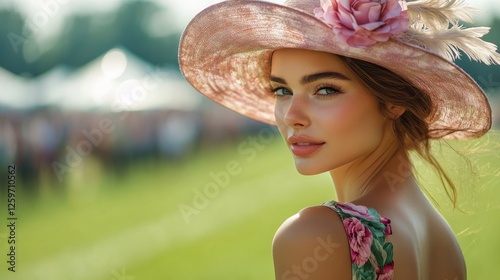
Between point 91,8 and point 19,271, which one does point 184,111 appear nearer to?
point 91,8

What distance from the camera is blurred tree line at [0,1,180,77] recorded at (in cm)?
639

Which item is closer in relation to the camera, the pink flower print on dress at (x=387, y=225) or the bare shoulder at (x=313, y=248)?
the bare shoulder at (x=313, y=248)

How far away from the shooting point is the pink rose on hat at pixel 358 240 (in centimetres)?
165

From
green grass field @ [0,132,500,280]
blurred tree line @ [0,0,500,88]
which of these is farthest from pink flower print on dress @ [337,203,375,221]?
blurred tree line @ [0,0,500,88]

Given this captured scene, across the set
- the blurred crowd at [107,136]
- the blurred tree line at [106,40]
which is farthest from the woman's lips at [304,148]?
the blurred tree line at [106,40]

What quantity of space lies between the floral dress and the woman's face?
20cm

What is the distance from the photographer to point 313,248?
160 cm

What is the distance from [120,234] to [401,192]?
4962 mm

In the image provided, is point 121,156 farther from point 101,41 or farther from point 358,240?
point 358,240

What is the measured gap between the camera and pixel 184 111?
22.1 feet

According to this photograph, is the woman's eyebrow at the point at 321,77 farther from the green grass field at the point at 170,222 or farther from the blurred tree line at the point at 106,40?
the blurred tree line at the point at 106,40

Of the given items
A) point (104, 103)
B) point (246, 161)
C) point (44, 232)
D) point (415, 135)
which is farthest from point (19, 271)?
point (415, 135)

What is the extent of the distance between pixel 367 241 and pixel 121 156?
5.23 meters

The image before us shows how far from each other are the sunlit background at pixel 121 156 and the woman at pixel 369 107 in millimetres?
3789
